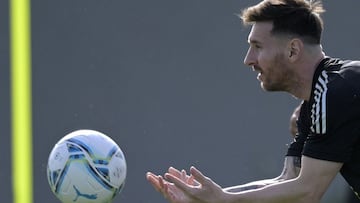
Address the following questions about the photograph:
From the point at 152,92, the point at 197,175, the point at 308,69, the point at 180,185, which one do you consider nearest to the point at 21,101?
the point at 152,92

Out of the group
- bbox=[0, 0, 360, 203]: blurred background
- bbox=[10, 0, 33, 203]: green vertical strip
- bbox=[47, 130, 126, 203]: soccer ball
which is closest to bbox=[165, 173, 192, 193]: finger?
bbox=[47, 130, 126, 203]: soccer ball

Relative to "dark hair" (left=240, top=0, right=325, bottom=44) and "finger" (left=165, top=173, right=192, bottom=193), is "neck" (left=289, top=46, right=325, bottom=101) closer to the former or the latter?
"dark hair" (left=240, top=0, right=325, bottom=44)

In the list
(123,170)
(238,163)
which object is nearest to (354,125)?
(123,170)

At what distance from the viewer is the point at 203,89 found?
24.7 feet

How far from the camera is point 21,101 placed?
24.1 feet

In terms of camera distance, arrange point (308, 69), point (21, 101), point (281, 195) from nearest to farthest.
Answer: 1. point (281, 195)
2. point (308, 69)
3. point (21, 101)

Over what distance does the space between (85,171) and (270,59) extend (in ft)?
3.63

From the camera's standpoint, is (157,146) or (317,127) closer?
(317,127)

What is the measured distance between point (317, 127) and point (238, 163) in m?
3.28

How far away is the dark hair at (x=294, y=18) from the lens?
4.59m

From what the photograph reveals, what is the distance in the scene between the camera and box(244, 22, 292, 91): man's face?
4.61m

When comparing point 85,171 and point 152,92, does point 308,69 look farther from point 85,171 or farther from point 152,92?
point 152,92

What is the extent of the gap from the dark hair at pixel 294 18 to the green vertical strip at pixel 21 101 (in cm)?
315

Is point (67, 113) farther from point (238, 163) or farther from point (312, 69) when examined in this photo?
point (312, 69)
